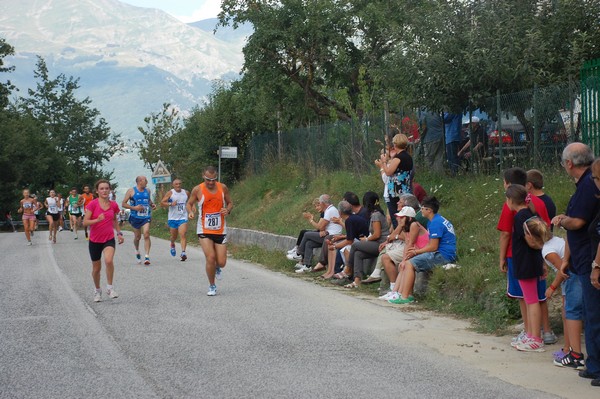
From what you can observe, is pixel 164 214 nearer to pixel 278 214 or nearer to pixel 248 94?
pixel 248 94

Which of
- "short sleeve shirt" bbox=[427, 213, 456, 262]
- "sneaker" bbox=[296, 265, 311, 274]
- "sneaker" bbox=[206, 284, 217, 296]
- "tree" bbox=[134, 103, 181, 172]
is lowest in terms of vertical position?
"sneaker" bbox=[296, 265, 311, 274]

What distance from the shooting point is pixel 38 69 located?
349ft

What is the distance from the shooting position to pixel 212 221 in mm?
14562

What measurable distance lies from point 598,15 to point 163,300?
11.4 m

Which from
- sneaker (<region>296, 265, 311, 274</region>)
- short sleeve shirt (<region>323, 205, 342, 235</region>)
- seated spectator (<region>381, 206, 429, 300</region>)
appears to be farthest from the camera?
sneaker (<region>296, 265, 311, 274</region>)

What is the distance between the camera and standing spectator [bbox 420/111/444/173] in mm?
20719

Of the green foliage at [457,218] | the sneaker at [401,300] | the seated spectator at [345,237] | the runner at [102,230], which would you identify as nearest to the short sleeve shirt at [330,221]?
the seated spectator at [345,237]

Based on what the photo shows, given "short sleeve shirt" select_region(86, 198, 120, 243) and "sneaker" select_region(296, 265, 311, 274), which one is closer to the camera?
"short sleeve shirt" select_region(86, 198, 120, 243)

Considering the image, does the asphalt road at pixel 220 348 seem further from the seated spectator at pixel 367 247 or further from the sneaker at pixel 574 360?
the sneaker at pixel 574 360

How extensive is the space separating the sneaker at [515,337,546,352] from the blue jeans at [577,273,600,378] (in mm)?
1369

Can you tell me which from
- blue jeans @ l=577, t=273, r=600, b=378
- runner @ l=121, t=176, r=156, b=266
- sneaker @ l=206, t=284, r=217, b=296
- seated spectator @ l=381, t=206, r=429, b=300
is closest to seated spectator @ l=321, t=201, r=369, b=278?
seated spectator @ l=381, t=206, r=429, b=300

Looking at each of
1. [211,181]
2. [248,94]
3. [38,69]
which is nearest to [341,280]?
[211,181]

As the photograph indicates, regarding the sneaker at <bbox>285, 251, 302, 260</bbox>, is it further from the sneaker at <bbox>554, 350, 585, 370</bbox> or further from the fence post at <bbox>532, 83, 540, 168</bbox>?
the sneaker at <bbox>554, 350, 585, 370</bbox>

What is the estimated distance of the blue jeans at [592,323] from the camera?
7.46 metres
